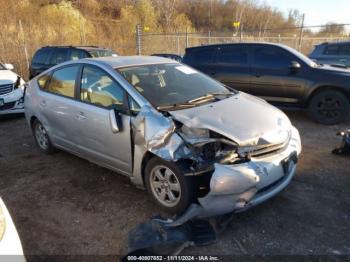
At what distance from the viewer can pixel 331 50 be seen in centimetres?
1022

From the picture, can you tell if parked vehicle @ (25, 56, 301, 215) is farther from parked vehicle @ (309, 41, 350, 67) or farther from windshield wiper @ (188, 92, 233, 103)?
parked vehicle @ (309, 41, 350, 67)

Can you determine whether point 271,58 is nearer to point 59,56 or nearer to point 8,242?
point 8,242

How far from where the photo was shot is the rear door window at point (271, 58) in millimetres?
6859

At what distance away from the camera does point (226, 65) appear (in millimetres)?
7535

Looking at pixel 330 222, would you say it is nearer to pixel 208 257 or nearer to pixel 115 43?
pixel 208 257

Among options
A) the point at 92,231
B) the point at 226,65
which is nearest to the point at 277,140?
the point at 92,231

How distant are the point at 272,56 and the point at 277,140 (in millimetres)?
4326

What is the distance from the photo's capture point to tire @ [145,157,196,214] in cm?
304

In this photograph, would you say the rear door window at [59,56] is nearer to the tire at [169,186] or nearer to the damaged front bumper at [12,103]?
the damaged front bumper at [12,103]

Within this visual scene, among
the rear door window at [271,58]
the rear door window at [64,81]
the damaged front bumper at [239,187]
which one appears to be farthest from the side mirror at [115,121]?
the rear door window at [271,58]

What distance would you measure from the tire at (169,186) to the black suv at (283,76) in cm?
453

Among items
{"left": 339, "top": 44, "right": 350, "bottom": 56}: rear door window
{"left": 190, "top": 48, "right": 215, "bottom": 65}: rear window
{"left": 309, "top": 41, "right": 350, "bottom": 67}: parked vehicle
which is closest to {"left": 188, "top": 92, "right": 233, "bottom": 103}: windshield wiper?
{"left": 190, "top": 48, "right": 215, "bottom": 65}: rear window

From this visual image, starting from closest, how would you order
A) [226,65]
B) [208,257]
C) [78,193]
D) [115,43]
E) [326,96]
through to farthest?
[208,257], [78,193], [326,96], [226,65], [115,43]

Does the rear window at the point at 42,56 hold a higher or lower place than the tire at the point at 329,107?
higher
